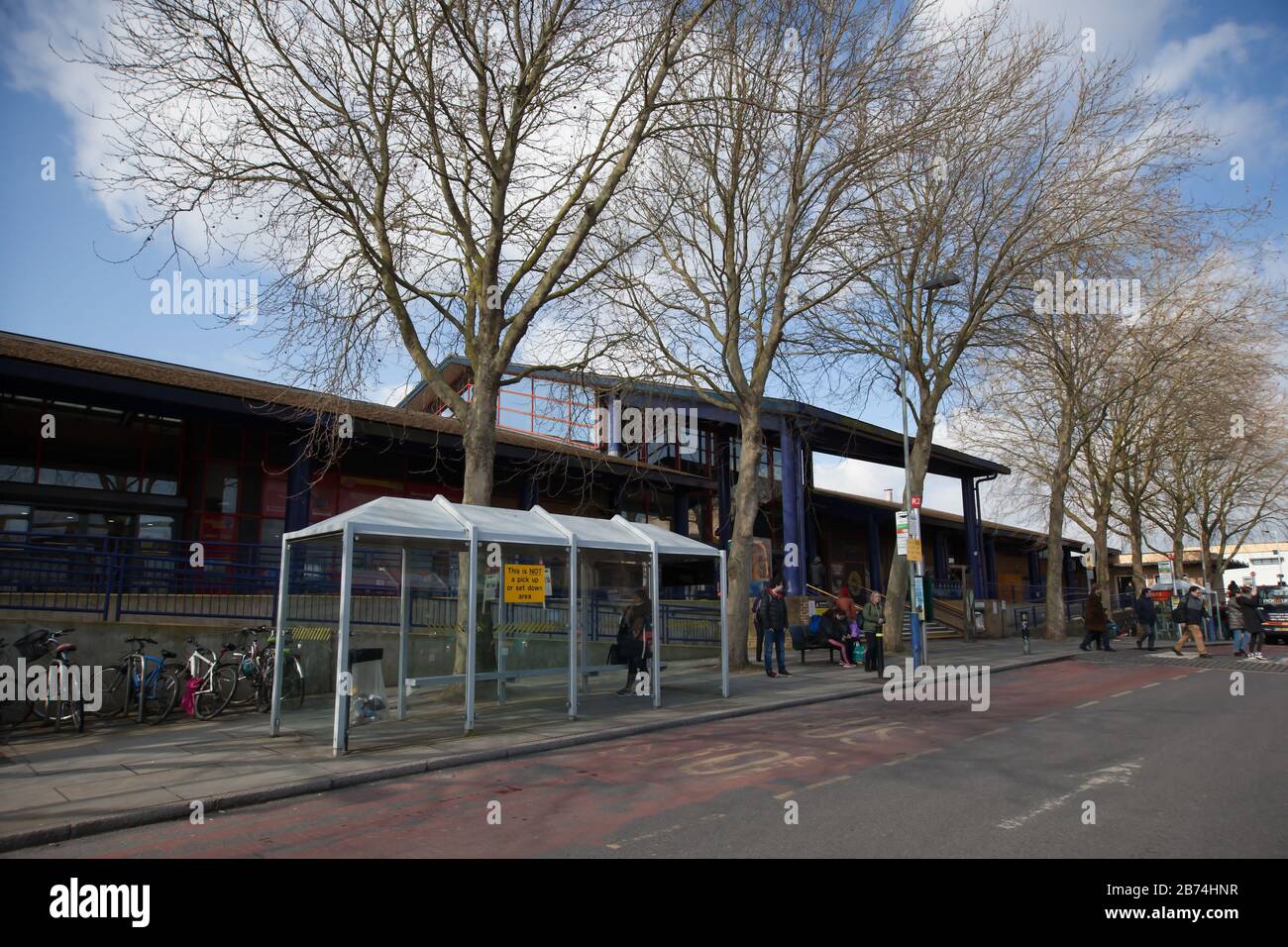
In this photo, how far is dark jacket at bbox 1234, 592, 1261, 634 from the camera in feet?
71.8

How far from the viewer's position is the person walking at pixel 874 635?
647 inches

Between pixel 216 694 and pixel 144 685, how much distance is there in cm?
99

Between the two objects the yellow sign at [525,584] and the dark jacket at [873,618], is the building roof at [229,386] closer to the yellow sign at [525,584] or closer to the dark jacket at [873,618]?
the yellow sign at [525,584]

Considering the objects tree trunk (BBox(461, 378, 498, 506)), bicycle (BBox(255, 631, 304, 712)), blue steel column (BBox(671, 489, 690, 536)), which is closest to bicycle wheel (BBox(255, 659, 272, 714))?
bicycle (BBox(255, 631, 304, 712))

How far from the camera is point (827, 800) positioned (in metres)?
6.59

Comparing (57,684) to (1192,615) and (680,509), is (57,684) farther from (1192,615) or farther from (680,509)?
(1192,615)

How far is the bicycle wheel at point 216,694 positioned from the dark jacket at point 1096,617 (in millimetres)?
23868

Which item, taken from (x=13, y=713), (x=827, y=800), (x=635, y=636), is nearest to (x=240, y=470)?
(x=13, y=713)

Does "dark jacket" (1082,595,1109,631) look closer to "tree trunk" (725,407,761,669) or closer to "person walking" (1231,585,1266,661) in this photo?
"person walking" (1231,585,1266,661)

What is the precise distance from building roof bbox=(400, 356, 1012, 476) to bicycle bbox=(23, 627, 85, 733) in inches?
400

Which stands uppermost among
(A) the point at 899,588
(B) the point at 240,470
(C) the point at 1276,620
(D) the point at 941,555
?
(B) the point at 240,470

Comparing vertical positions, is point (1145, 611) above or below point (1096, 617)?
above

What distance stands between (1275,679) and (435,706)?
16.6m
